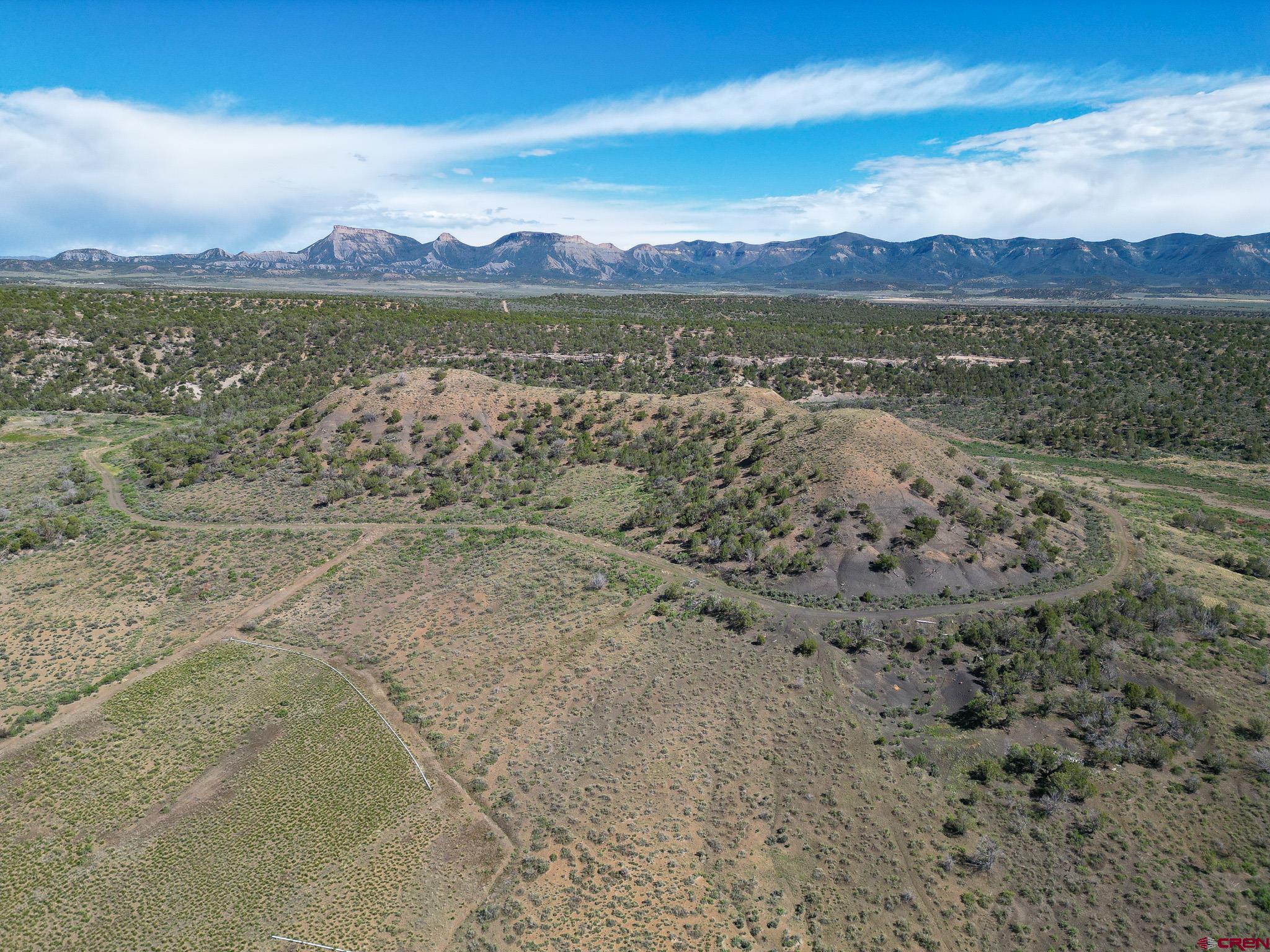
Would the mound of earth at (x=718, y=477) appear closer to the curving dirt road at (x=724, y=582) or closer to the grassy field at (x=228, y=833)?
the curving dirt road at (x=724, y=582)

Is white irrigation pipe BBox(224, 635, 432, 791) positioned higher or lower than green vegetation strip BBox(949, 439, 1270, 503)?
lower

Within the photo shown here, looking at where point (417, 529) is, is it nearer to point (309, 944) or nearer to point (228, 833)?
point (228, 833)

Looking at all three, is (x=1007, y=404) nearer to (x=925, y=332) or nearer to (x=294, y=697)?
(x=925, y=332)

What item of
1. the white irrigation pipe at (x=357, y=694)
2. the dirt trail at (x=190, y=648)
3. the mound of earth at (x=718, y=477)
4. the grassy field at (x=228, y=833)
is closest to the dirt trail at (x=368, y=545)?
the dirt trail at (x=190, y=648)

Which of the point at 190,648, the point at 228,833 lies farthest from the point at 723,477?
the point at 228,833

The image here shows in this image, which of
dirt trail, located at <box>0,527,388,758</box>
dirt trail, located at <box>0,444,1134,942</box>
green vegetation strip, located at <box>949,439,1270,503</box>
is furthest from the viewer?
green vegetation strip, located at <box>949,439,1270,503</box>

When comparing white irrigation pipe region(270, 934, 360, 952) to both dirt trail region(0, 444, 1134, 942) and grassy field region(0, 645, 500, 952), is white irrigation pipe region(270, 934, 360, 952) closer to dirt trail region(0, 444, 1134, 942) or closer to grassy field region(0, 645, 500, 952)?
grassy field region(0, 645, 500, 952)

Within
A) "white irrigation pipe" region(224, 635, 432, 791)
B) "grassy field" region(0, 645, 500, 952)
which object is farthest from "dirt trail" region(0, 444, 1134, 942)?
"grassy field" region(0, 645, 500, 952)

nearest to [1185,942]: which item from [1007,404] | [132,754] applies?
[132,754]
